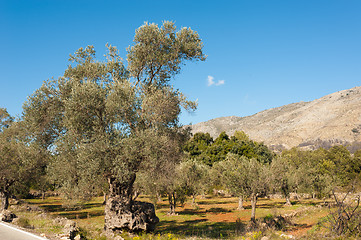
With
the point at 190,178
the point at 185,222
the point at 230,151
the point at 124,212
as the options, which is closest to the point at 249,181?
the point at 185,222

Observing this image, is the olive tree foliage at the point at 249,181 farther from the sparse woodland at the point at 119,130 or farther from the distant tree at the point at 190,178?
the distant tree at the point at 190,178

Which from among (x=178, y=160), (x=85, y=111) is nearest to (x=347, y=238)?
(x=178, y=160)

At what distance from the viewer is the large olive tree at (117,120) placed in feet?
51.6

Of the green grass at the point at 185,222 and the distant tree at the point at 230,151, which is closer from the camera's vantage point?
the green grass at the point at 185,222

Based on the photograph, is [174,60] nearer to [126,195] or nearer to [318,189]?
[126,195]

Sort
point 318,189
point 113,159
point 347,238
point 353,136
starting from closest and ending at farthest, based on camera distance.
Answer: point 347,238
point 113,159
point 318,189
point 353,136

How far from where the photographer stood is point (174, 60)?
21562 mm

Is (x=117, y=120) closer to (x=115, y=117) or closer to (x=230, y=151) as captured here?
(x=115, y=117)

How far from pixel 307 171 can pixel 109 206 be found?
180 ft

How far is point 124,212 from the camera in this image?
1783 cm

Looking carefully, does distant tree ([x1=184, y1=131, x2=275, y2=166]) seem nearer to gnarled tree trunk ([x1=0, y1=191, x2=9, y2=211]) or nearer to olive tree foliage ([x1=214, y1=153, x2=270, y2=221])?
olive tree foliage ([x1=214, y1=153, x2=270, y2=221])

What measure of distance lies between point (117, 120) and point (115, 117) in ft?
0.94

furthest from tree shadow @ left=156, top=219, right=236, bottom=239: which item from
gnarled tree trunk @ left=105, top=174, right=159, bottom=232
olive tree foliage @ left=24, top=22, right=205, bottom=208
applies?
olive tree foliage @ left=24, top=22, right=205, bottom=208

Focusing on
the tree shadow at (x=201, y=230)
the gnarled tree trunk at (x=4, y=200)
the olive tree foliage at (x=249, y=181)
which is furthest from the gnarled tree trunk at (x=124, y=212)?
the gnarled tree trunk at (x=4, y=200)
